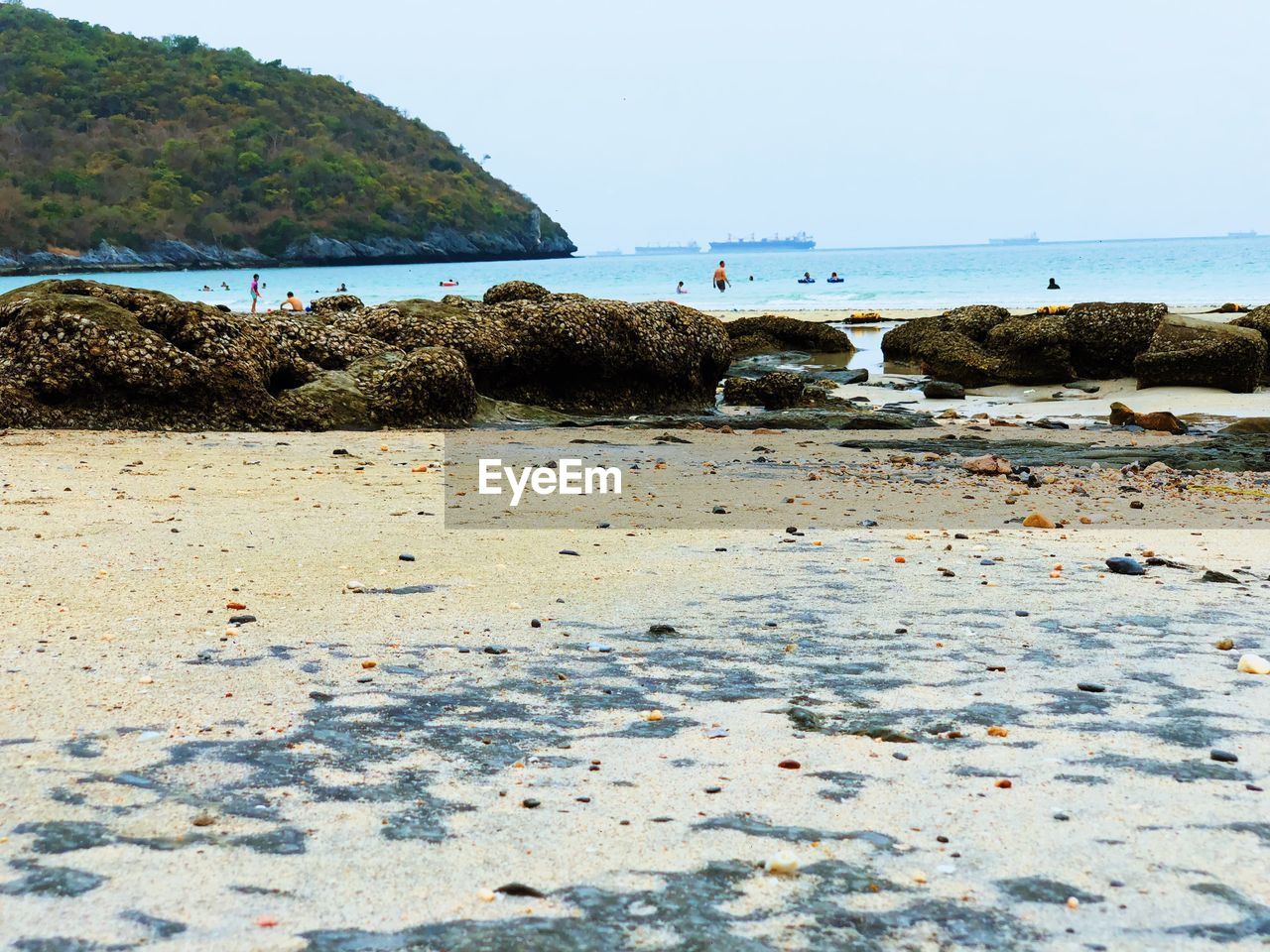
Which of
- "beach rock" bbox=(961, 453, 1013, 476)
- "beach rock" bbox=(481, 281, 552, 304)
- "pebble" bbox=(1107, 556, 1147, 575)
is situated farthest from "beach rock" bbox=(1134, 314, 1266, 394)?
"pebble" bbox=(1107, 556, 1147, 575)

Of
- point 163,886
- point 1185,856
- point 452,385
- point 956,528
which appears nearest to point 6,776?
point 163,886

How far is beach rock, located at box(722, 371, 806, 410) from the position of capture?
53.4 feet

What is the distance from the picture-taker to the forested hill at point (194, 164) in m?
130

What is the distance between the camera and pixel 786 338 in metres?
26.8

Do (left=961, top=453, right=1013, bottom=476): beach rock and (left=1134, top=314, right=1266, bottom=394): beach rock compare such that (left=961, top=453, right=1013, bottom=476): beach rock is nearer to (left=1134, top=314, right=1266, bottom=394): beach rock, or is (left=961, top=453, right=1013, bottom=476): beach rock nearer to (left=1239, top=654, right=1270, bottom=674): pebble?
(left=1239, top=654, right=1270, bottom=674): pebble

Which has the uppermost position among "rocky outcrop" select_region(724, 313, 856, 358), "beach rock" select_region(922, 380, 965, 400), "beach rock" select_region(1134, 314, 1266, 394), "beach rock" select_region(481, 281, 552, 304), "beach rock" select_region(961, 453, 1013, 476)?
"beach rock" select_region(481, 281, 552, 304)

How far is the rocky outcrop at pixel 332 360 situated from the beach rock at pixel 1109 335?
690 centimetres

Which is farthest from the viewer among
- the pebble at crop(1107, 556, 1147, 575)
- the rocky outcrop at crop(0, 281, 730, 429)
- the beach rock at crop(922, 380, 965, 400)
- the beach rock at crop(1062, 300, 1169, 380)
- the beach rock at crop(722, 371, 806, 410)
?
the beach rock at crop(1062, 300, 1169, 380)

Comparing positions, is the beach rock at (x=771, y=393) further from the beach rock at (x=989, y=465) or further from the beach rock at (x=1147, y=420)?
the beach rock at (x=989, y=465)

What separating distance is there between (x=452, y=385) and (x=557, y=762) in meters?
10.1

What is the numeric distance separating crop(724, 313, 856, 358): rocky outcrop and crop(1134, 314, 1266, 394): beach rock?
30.2ft

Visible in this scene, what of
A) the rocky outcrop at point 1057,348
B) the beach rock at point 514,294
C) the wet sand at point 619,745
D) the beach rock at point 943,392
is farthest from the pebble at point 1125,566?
the rocky outcrop at point 1057,348

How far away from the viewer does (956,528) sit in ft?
25.6

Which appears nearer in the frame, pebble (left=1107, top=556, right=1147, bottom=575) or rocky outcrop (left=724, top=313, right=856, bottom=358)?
pebble (left=1107, top=556, right=1147, bottom=575)
